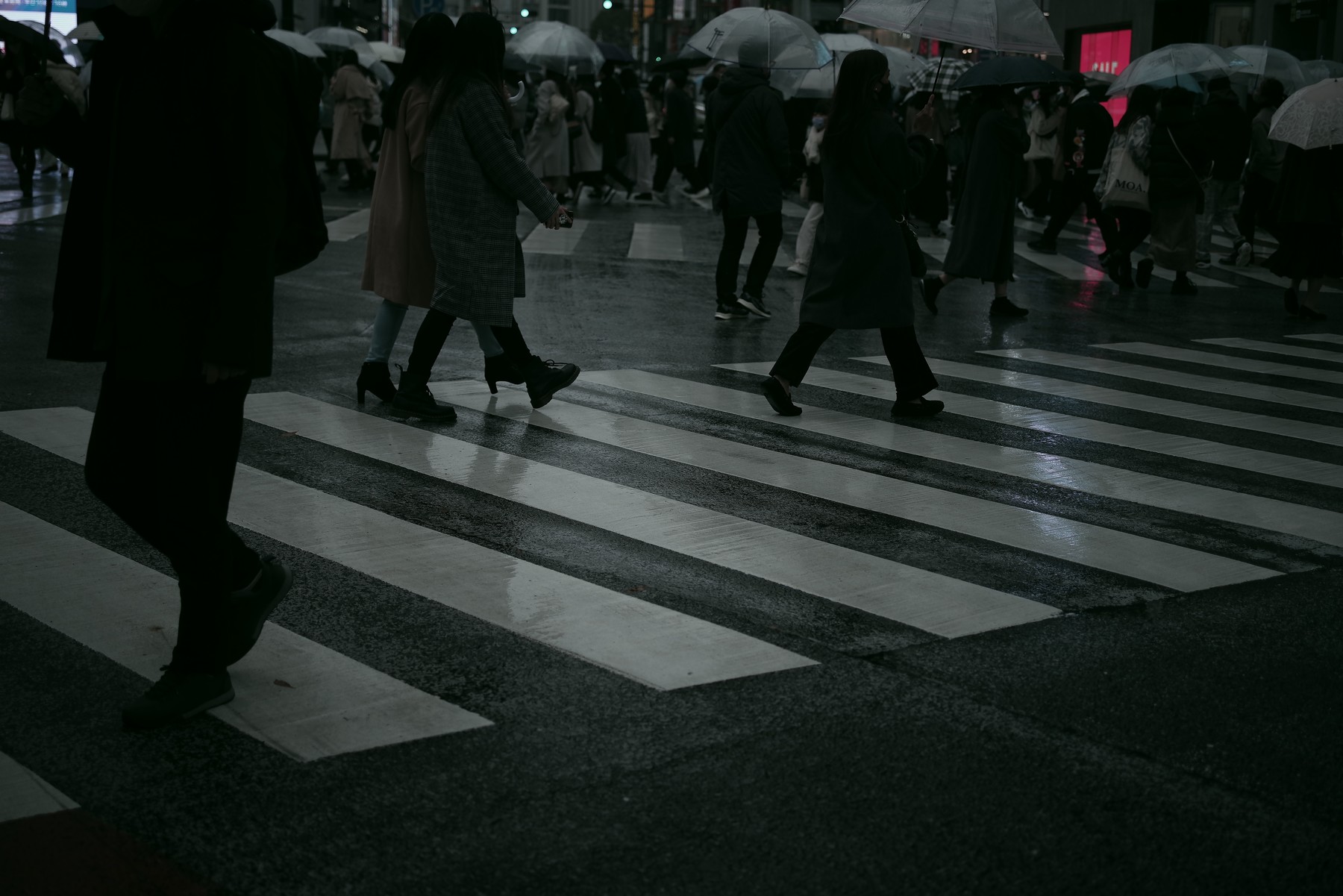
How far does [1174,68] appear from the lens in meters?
16.3

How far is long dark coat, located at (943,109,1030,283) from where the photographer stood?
39.2 ft

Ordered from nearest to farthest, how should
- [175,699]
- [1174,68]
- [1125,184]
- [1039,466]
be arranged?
[175,699] < [1039,466] < [1125,184] < [1174,68]

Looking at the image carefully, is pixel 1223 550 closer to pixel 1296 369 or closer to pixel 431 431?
pixel 431 431

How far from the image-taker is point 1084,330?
11523 mm

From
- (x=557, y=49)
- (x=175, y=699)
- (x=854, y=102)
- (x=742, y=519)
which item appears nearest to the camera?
(x=175, y=699)

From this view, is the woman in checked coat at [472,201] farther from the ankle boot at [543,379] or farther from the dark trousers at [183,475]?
the dark trousers at [183,475]

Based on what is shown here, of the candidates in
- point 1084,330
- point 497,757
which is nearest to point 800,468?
point 497,757

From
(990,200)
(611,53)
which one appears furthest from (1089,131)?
(611,53)

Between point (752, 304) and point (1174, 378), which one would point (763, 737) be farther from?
point (752, 304)

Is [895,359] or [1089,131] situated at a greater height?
[1089,131]

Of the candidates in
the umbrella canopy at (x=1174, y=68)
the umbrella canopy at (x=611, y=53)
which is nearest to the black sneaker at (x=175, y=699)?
the umbrella canopy at (x=1174, y=68)

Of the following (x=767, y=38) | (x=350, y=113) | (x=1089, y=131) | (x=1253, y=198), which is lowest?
(x=1253, y=198)

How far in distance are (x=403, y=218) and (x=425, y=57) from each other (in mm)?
742

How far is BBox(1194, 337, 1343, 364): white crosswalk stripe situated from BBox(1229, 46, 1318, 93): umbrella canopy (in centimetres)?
995
